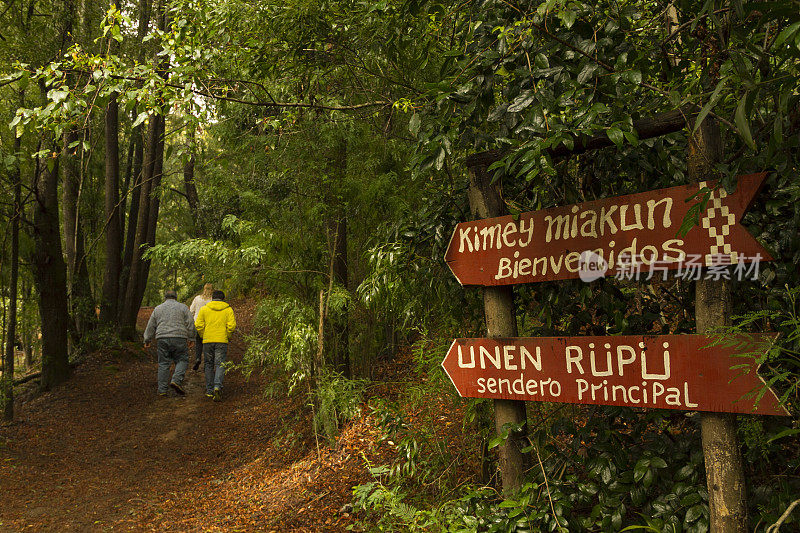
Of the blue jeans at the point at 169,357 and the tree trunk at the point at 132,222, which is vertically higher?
the tree trunk at the point at 132,222

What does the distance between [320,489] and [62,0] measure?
9173 mm

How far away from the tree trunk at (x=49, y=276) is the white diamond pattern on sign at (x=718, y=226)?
9.15 m

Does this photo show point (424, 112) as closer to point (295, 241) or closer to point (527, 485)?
point (527, 485)

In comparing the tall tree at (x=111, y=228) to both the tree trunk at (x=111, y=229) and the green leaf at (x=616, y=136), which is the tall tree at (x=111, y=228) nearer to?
the tree trunk at (x=111, y=229)

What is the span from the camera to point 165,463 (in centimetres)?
743

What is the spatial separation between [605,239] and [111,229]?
1267cm

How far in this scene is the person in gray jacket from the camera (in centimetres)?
989

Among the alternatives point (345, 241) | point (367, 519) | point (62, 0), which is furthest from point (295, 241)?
point (62, 0)

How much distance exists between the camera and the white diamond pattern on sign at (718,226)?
8.73ft

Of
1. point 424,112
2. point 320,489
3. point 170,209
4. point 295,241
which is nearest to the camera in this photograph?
point 424,112

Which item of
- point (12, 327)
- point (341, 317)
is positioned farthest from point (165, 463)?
point (341, 317)

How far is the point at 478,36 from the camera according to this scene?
324 cm

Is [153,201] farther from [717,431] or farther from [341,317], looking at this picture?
[717,431]

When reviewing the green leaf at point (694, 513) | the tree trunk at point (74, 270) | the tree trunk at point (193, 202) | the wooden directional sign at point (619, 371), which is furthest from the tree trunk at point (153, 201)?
the green leaf at point (694, 513)
